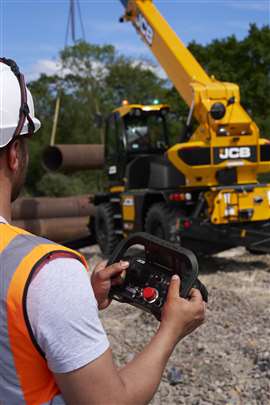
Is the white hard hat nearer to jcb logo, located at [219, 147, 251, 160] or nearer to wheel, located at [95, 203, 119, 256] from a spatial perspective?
jcb logo, located at [219, 147, 251, 160]

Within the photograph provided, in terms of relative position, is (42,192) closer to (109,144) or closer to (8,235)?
(109,144)

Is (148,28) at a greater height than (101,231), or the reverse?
(148,28)

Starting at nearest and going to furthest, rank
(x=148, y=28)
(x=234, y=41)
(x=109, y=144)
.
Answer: (x=148, y=28), (x=109, y=144), (x=234, y=41)

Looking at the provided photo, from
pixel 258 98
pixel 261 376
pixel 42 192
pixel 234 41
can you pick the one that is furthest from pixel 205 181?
pixel 234 41

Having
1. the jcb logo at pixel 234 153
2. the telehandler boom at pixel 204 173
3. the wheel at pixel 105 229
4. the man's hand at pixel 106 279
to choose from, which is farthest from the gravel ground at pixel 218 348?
the wheel at pixel 105 229

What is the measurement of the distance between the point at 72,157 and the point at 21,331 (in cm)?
1268

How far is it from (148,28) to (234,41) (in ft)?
85.9

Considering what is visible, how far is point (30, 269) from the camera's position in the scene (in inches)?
57.9

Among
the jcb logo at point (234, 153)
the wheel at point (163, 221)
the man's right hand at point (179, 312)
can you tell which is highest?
the jcb logo at point (234, 153)

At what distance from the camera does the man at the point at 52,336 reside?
4.75 ft

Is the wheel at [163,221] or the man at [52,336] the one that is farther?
the wheel at [163,221]

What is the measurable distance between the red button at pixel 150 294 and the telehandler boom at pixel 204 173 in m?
7.12

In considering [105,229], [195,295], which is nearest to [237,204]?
[105,229]

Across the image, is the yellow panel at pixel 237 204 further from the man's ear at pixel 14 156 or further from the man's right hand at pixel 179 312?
the man's ear at pixel 14 156
